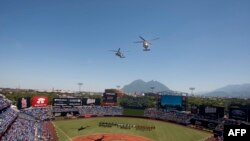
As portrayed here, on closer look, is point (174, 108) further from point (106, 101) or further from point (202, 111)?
point (106, 101)

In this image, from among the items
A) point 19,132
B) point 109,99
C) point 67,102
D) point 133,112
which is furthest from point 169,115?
point 19,132

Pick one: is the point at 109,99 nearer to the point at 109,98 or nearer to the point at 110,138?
the point at 109,98

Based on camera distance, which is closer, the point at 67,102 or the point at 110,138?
the point at 110,138

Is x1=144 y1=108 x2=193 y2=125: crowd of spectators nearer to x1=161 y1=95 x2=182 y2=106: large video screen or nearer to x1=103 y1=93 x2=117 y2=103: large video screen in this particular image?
x1=161 y1=95 x2=182 y2=106: large video screen

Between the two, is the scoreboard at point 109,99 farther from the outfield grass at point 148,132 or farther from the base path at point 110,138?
the base path at point 110,138

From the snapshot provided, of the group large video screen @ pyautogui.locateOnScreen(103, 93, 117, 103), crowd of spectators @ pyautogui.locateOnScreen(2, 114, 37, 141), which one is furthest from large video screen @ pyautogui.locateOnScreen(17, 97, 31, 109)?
large video screen @ pyautogui.locateOnScreen(103, 93, 117, 103)

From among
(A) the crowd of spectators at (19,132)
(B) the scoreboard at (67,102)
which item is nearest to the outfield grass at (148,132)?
(A) the crowd of spectators at (19,132)

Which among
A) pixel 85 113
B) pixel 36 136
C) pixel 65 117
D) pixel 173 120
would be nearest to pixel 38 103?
pixel 65 117
